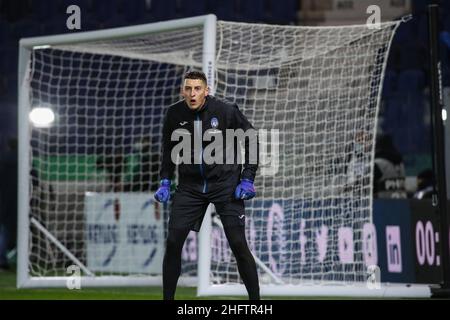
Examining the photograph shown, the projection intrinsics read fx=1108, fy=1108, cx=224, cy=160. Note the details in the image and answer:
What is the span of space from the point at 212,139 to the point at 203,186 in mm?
307

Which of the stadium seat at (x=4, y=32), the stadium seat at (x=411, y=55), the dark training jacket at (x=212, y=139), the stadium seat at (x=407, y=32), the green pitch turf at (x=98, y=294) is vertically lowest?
the green pitch turf at (x=98, y=294)

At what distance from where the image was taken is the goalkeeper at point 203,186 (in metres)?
6.95

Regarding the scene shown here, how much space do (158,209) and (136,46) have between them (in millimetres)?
2147

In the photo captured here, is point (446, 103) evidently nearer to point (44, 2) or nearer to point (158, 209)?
point (158, 209)

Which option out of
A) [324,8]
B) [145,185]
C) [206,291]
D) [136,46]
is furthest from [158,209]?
[324,8]

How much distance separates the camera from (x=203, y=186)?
7105 mm

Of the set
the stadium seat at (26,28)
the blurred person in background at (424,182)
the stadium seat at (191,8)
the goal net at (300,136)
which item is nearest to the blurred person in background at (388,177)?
the blurred person in background at (424,182)

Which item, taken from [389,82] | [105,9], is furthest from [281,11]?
[105,9]

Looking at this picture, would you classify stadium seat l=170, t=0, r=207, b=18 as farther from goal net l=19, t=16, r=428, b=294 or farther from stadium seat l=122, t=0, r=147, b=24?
goal net l=19, t=16, r=428, b=294

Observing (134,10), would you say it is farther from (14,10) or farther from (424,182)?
(424,182)

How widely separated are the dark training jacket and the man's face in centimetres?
7

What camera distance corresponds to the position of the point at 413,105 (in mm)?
13750

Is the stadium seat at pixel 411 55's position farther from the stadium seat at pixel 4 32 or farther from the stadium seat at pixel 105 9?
the stadium seat at pixel 4 32

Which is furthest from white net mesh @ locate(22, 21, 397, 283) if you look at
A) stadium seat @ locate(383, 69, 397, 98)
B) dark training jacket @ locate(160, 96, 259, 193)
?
stadium seat @ locate(383, 69, 397, 98)
